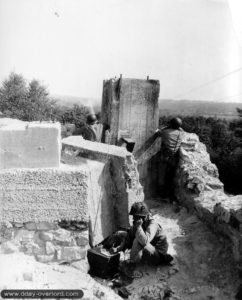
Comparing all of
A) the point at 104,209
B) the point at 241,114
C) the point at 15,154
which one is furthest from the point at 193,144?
the point at 241,114

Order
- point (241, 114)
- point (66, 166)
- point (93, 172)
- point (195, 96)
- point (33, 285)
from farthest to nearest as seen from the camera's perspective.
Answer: point (195, 96), point (241, 114), point (93, 172), point (66, 166), point (33, 285)

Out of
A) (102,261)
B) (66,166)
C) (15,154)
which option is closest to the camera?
(15,154)

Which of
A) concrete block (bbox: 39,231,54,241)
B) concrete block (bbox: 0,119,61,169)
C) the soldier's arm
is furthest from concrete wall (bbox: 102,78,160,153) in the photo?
concrete block (bbox: 39,231,54,241)

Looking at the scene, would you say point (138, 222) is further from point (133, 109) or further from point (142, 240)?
point (133, 109)

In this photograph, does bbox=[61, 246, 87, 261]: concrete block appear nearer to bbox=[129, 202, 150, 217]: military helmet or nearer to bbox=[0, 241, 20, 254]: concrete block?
bbox=[0, 241, 20, 254]: concrete block

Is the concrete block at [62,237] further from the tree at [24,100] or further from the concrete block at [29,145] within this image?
the tree at [24,100]

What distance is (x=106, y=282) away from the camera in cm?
549

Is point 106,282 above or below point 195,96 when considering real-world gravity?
below

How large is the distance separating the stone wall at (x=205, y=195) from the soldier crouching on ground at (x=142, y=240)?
3.28 ft

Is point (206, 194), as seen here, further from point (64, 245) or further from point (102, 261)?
point (64, 245)

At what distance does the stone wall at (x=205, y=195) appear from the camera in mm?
5955

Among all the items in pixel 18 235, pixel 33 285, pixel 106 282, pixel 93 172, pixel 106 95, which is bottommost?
pixel 106 282

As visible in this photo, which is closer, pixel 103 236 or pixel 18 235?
pixel 18 235

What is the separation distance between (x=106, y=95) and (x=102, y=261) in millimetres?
4821
